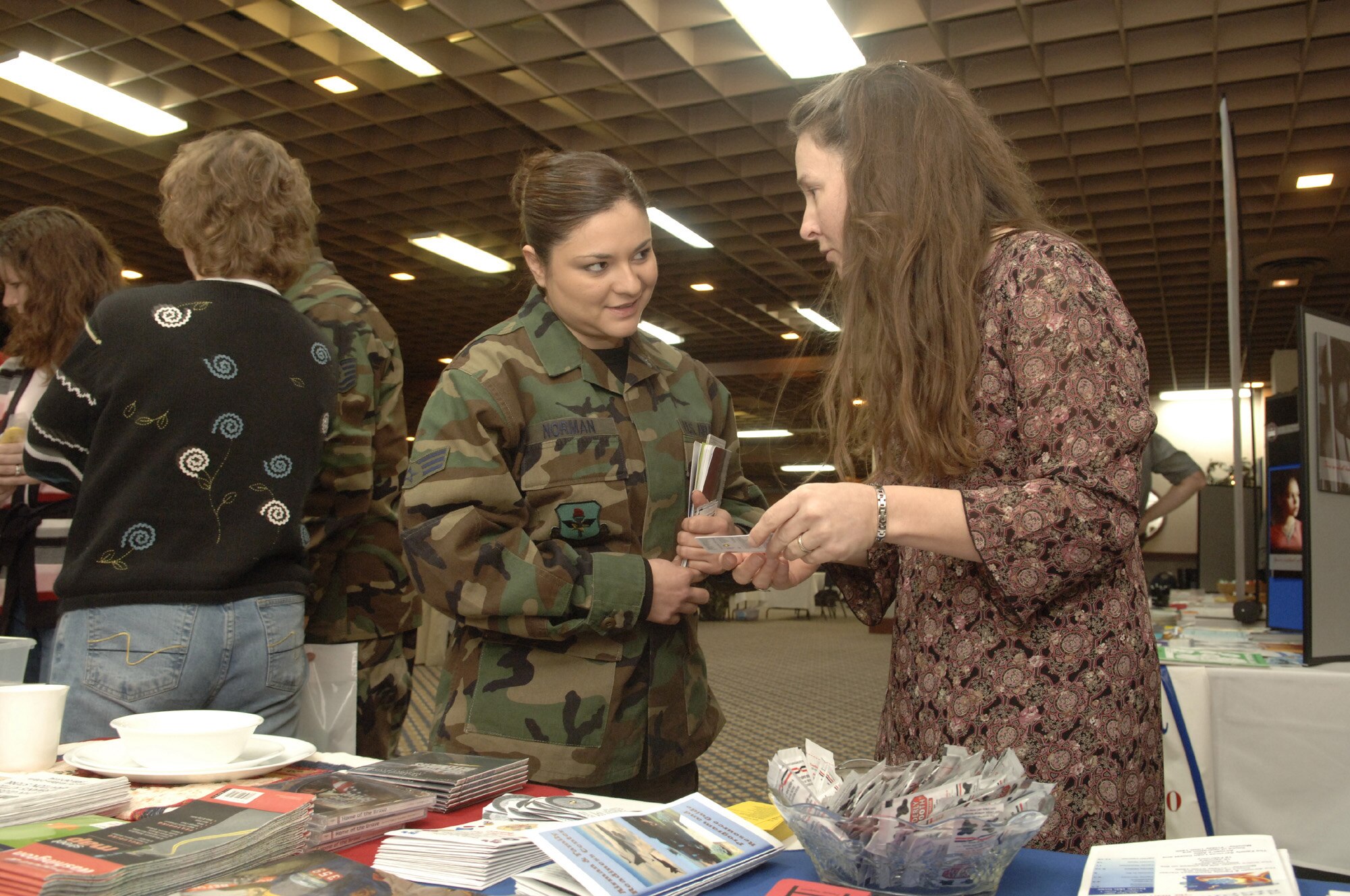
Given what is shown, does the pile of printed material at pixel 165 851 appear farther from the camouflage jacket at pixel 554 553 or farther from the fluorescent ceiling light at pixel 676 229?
the fluorescent ceiling light at pixel 676 229

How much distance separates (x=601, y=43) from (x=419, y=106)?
140 centimetres

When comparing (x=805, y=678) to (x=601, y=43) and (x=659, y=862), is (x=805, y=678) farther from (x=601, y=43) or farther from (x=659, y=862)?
(x=659, y=862)

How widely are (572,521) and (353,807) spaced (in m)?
0.60

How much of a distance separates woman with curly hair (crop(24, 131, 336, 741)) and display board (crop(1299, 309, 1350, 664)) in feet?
5.77

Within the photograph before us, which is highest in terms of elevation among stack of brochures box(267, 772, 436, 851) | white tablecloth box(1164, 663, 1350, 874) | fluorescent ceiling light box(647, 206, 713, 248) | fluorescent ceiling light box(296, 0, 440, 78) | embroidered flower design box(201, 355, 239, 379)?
fluorescent ceiling light box(296, 0, 440, 78)

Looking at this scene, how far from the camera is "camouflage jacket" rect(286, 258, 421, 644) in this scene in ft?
6.45

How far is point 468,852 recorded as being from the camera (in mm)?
839

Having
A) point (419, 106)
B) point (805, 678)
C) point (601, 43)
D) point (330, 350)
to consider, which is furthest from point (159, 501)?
point (805, 678)

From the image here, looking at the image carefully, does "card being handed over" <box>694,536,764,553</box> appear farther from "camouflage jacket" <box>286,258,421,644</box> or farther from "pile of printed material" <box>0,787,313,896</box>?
"camouflage jacket" <box>286,258,421,644</box>

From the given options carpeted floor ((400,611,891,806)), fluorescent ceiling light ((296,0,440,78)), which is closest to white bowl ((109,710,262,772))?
carpeted floor ((400,611,891,806))

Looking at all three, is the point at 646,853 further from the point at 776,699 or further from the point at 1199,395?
the point at 1199,395

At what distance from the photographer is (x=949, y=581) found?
1221 mm

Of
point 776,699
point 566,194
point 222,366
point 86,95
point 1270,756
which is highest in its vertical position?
point 86,95

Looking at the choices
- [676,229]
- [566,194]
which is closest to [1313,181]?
[676,229]
